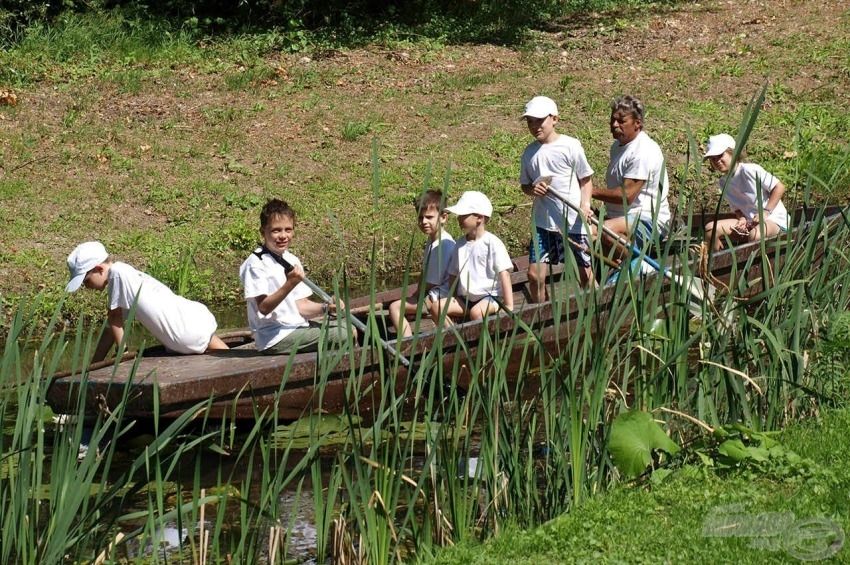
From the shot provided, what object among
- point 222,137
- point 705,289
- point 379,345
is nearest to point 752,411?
point 705,289

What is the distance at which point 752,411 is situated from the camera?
20.3ft

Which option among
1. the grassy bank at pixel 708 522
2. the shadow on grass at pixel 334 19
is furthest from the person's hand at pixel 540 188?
the shadow on grass at pixel 334 19

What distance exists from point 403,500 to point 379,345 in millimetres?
1369

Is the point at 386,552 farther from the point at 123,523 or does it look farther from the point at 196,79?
the point at 196,79

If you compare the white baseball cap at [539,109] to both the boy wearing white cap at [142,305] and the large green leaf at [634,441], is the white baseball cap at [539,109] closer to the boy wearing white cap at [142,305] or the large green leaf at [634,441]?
the boy wearing white cap at [142,305]

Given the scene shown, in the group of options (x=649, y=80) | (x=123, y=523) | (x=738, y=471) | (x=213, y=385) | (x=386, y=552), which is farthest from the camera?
(x=649, y=80)

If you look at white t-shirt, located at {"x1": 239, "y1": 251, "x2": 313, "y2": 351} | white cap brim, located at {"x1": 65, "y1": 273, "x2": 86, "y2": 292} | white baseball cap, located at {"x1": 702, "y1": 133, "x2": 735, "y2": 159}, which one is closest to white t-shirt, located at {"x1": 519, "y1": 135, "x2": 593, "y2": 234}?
white baseball cap, located at {"x1": 702, "y1": 133, "x2": 735, "y2": 159}

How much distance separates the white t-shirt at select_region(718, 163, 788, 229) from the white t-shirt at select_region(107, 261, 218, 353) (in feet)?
12.5

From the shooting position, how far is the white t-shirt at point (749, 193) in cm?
1006

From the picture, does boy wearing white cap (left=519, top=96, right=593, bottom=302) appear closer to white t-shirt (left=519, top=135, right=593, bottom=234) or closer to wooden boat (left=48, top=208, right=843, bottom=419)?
white t-shirt (left=519, top=135, right=593, bottom=234)

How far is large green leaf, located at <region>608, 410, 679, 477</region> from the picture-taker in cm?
545

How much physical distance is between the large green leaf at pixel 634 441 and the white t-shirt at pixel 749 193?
4.78 m

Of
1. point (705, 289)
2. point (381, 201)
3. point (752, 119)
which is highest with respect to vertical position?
point (752, 119)

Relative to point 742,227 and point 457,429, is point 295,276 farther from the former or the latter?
point 742,227
